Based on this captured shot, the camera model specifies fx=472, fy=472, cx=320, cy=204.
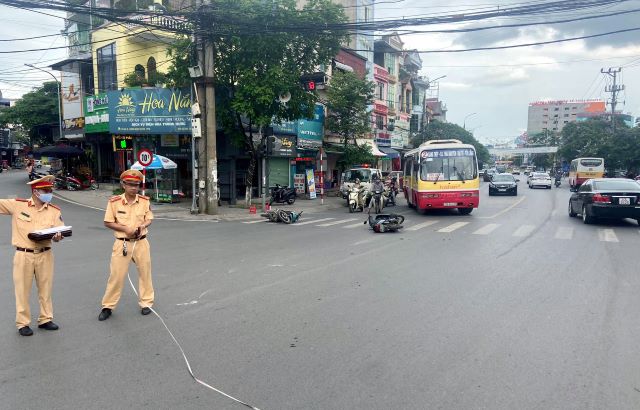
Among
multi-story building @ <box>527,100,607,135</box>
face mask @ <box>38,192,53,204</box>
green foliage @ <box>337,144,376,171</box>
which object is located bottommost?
face mask @ <box>38,192,53,204</box>

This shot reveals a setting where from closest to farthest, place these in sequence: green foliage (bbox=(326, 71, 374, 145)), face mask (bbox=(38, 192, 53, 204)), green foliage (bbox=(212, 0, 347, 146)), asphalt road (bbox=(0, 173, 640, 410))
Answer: asphalt road (bbox=(0, 173, 640, 410)), face mask (bbox=(38, 192, 53, 204)), green foliage (bbox=(212, 0, 347, 146)), green foliage (bbox=(326, 71, 374, 145))

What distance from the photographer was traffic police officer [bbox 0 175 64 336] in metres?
5.04

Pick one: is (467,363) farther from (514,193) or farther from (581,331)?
(514,193)

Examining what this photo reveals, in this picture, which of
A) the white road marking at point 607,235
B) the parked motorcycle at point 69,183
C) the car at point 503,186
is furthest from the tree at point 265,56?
the car at point 503,186

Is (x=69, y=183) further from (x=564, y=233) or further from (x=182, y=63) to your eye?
(x=564, y=233)

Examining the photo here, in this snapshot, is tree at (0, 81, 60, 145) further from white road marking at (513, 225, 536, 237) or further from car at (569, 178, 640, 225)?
car at (569, 178, 640, 225)

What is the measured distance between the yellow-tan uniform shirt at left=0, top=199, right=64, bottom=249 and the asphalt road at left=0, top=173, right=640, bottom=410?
100cm

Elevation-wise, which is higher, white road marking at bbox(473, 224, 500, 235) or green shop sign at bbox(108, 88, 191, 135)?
green shop sign at bbox(108, 88, 191, 135)

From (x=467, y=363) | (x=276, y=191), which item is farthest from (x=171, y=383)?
(x=276, y=191)

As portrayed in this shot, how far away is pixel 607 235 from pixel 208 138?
1394cm

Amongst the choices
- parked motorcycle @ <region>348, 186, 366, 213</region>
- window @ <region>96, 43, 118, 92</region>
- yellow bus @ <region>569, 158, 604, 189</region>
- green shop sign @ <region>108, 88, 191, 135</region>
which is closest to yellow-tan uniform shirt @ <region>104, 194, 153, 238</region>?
parked motorcycle @ <region>348, 186, 366, 213</region>

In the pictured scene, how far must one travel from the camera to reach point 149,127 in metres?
22.7

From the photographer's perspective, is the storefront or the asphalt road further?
the storefront

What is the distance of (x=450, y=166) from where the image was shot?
733 inches
